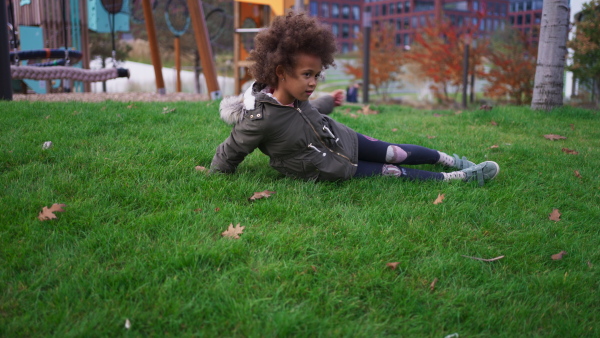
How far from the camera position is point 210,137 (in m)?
4.97

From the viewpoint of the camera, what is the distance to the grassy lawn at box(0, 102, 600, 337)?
2.20m

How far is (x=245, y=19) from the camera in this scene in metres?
11.5

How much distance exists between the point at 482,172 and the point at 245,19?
8.70 metres

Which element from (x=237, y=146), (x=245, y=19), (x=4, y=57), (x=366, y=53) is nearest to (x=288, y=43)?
(x=237, y=146)

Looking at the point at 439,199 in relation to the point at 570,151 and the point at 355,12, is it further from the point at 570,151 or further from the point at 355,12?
the point at 355,12

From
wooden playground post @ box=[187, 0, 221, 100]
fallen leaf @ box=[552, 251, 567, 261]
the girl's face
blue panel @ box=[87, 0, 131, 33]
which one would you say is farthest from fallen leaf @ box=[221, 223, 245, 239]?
blue panel @ box=[87, 0, 131, 33]

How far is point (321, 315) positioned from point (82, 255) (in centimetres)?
130

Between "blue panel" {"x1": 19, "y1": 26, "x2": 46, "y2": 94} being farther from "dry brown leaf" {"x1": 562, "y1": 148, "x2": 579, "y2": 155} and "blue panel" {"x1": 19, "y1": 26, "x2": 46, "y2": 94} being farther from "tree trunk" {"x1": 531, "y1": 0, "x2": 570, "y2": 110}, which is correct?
"dry brown leaf" {"x1": 562, "y1": 148, "x2": 579, "y2": 155}

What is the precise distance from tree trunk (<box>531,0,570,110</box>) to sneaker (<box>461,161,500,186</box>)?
4.29 m

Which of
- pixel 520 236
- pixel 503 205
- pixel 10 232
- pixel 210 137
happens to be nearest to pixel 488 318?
pixel 520 236

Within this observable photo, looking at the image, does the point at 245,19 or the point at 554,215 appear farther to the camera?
the point at 245,19

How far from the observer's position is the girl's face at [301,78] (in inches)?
139

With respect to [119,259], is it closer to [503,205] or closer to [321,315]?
[321,315]

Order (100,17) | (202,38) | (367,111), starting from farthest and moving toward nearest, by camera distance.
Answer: (100,17) → (367,111) → (202,38)
